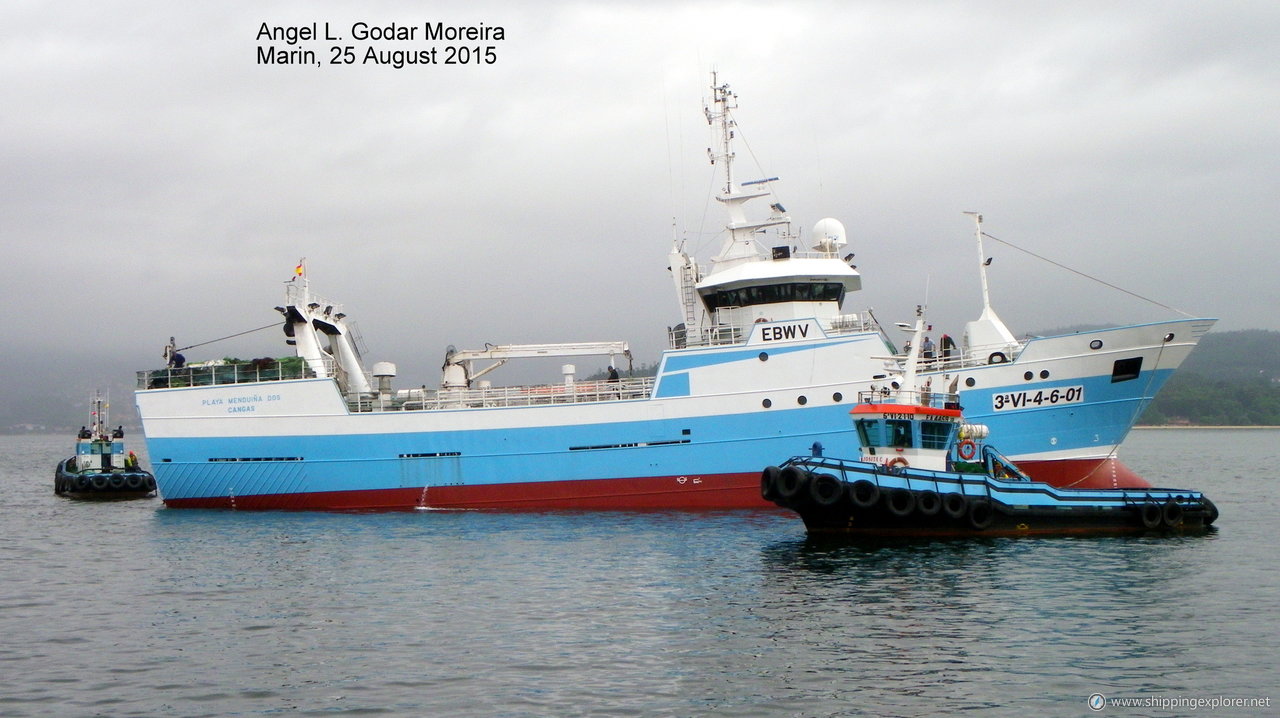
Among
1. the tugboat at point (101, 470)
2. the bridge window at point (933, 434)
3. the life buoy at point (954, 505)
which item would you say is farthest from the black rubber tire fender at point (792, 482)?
the tugboat at point (101, 470)

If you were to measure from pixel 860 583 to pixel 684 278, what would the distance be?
52.0 feet

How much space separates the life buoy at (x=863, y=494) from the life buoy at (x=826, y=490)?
0.24m

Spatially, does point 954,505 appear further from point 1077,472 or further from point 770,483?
point 1077,472

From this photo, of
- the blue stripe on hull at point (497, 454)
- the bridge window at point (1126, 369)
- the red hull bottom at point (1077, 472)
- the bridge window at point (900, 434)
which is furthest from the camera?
the blue stripe on hull at point (497, 454)

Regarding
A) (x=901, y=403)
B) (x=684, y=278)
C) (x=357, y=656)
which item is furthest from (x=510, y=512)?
(x=357, y=656)

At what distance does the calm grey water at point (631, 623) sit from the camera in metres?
13.0

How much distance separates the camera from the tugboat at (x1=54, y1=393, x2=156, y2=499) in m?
42.9

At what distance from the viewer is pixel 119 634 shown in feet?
54.3

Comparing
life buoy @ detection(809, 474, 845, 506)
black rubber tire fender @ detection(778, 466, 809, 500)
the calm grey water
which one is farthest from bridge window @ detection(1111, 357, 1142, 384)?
black rubber tire fender @ detection(778, 466, 809, 500)

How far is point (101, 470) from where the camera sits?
45.2m

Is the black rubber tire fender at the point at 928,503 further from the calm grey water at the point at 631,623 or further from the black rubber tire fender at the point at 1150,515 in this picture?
the black rubber tire fender at the point at 1150,515

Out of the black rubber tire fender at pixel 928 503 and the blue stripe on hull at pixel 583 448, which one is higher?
the blue stripe on hull at pixel 583 448

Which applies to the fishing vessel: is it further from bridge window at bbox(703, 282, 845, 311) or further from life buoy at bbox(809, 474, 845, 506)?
life buoy at bbox(809, 474, 845, 506)

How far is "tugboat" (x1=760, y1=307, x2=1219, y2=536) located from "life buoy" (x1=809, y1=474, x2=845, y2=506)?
0.02 meters
